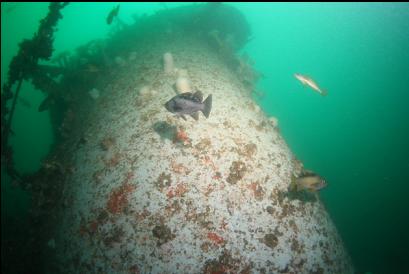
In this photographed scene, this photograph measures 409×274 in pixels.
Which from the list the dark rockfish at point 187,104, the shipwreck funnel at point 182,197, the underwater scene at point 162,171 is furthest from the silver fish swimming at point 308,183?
the dark rockfish at point 187,104

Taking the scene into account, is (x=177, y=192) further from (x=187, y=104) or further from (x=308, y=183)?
(x=308, y=183)

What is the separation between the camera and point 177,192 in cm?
398

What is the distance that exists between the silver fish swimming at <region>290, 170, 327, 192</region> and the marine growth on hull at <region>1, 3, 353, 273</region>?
0.06 ft

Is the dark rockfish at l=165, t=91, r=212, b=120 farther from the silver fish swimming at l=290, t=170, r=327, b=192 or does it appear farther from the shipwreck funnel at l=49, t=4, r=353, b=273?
the silver fish swimming at l=290, t=170, r=327, b=192

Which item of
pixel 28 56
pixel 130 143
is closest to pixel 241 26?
pixel 28 56

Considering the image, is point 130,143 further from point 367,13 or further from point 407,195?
point 367,13

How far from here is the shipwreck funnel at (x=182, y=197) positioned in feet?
11.7

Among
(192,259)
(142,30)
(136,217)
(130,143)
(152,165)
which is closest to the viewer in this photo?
(192,259)

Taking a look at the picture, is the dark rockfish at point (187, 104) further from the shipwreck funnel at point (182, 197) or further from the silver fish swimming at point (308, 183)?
the silver fish swimming at point (308, 183)

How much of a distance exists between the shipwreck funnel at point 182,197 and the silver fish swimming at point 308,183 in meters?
0.24

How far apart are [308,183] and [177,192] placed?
80.5 inches

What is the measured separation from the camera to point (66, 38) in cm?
14000

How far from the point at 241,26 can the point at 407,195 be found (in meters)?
17.0

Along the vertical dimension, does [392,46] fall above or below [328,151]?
above
